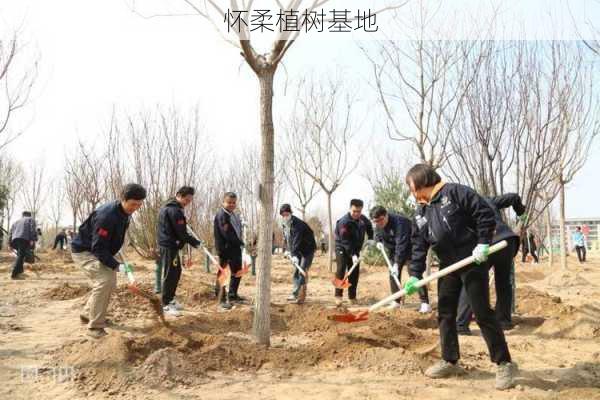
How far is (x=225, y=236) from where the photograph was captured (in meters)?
7.12

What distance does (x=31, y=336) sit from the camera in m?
4.87

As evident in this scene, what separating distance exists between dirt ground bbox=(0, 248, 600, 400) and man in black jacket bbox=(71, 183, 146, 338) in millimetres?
308

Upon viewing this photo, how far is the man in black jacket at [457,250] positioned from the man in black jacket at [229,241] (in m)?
3.72

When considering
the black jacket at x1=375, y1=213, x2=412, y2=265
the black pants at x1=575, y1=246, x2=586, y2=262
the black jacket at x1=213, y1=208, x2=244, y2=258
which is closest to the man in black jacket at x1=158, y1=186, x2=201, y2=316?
the black jacket at x1=213, y1=208, x2=244, y2=258

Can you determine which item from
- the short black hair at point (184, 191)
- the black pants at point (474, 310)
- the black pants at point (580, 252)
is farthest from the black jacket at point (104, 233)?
the black pants at point (580, 252)

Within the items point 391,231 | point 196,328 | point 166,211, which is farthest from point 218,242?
point 391,231

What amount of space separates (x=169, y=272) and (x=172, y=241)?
408 millimetres

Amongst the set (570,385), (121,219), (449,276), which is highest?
(121,219)

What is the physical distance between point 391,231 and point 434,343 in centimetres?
294

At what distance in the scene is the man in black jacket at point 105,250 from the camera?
4703 mm

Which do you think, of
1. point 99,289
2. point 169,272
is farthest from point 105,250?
point 169,272

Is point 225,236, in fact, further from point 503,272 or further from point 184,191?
point 503,272

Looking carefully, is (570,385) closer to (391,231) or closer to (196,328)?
(196,328)

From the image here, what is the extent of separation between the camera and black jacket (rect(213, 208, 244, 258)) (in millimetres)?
7098
